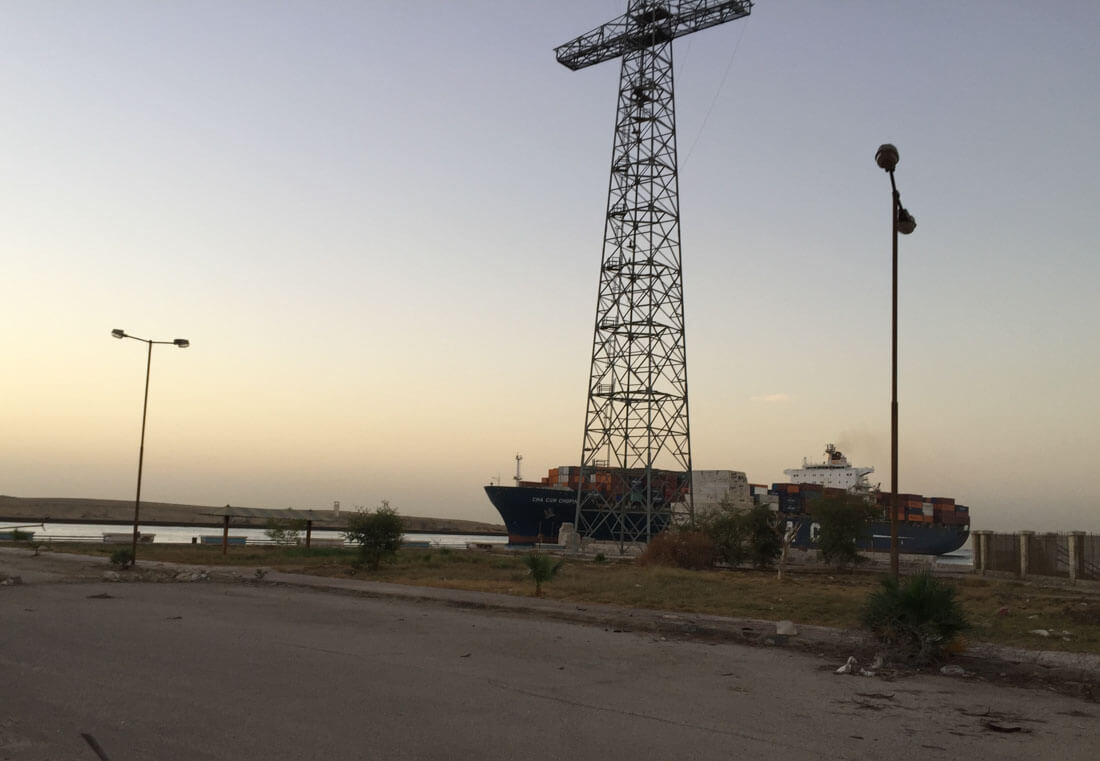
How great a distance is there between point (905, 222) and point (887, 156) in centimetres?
124

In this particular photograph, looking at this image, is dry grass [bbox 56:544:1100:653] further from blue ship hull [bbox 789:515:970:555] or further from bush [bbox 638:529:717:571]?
blue ship hull [bbox 789:515:970:555]

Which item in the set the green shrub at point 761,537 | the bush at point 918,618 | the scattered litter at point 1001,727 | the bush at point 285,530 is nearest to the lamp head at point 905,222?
the bush at point 918,618

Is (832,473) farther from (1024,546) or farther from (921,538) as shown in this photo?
→ (1024,546)

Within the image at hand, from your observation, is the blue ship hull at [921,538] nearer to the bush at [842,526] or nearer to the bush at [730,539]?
the bush at [842,526]

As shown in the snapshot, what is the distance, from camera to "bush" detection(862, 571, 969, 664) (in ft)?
37.4

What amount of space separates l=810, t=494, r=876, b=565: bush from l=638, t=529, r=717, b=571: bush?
4.98m

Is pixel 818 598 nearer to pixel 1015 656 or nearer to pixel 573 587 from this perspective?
pixel 573 587

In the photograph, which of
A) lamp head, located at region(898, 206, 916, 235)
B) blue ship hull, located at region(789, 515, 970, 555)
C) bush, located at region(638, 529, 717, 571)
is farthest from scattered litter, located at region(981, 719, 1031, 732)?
blue ship hull, located at region(789, 515, 970, 555)

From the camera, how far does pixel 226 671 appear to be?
31.2ft

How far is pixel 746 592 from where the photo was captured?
21859 millimetres

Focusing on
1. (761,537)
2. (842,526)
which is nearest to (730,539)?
(761,537)

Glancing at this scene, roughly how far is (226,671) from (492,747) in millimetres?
4370

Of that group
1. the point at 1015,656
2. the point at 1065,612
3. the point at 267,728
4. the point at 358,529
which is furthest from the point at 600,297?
the point at 267,728

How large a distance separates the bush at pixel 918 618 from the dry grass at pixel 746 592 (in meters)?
0.69
